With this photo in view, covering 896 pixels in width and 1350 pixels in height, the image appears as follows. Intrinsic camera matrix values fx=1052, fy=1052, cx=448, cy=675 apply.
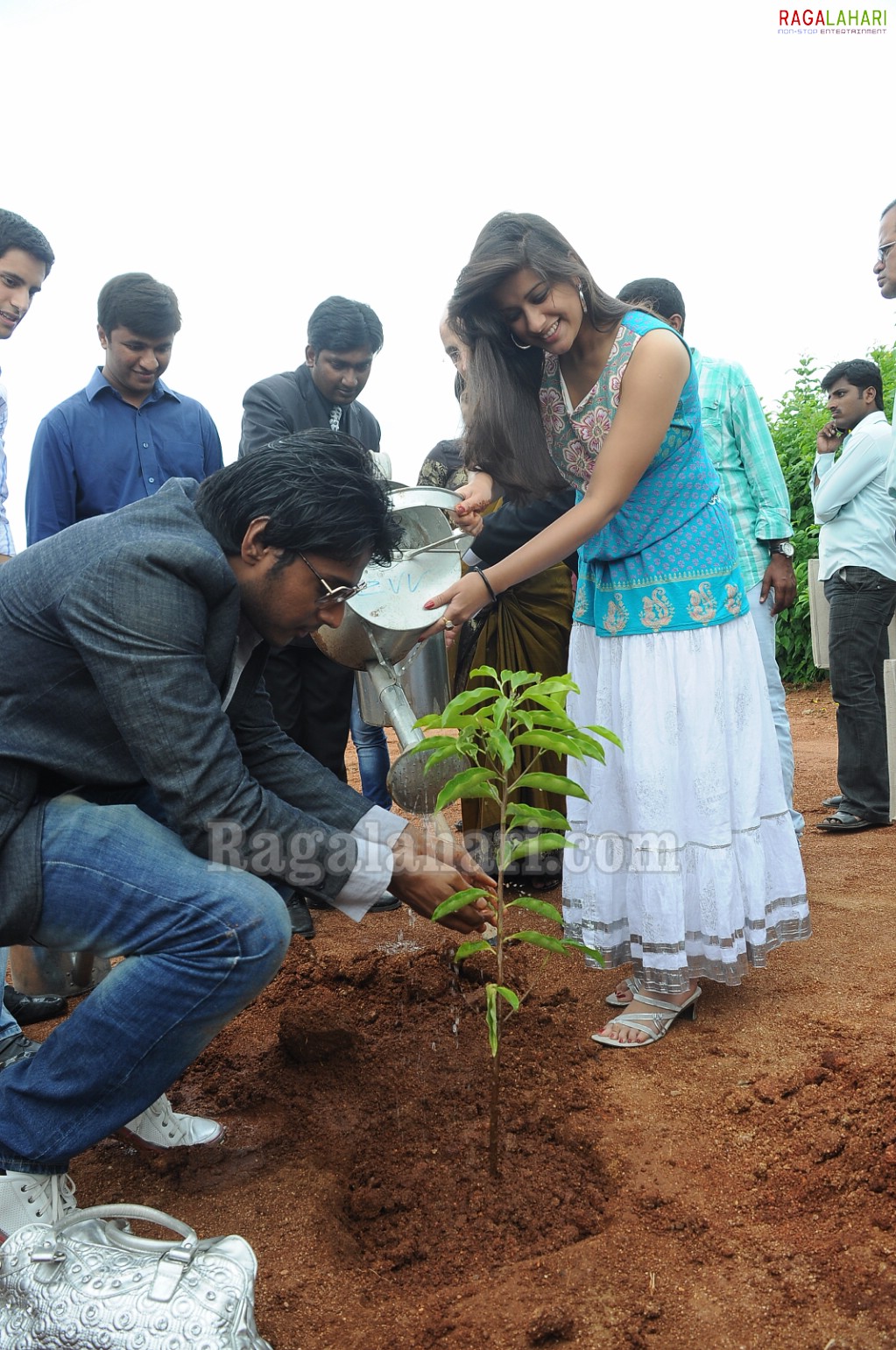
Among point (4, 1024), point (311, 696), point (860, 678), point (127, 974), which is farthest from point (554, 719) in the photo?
point (860, 678)

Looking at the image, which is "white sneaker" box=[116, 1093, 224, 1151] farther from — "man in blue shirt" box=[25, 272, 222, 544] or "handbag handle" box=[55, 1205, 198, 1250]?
"man in blue shirt" box=[25, 272, 222, 544]

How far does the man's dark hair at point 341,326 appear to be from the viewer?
3387mm

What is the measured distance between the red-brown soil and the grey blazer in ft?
2.00

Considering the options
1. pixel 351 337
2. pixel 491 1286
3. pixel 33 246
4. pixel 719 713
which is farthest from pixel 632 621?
pixel 33 246

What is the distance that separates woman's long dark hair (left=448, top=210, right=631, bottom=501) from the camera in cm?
220

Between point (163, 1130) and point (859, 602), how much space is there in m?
3.50

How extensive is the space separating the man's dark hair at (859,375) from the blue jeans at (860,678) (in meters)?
0.88

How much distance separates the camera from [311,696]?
11.3 ft

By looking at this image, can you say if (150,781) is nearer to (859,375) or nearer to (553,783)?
(553,783)

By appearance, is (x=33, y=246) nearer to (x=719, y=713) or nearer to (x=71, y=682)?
(x=71, y=682)

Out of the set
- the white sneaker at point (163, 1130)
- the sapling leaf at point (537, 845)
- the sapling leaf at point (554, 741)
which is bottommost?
the white sneaker at point (163, 1130)

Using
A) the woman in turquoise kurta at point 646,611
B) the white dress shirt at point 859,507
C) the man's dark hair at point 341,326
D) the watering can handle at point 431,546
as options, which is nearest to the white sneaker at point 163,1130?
the woman in turquoise kurta at point 646,611

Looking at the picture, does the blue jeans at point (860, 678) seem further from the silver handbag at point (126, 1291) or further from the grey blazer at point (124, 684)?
the silver handbag at point (126, 1291)

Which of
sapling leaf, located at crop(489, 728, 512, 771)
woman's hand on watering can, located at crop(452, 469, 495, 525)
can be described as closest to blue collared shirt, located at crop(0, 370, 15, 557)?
woman's hand on watering can, located at crop(452, 469, 495, 525)
